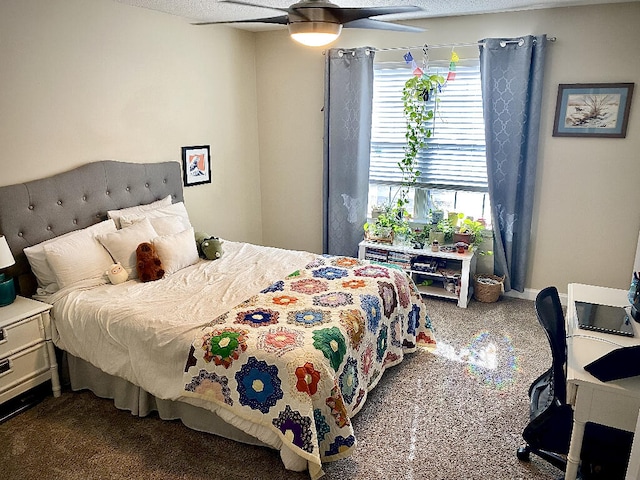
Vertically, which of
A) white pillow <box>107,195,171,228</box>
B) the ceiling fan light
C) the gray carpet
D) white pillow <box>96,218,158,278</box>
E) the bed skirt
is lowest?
the gray carpet

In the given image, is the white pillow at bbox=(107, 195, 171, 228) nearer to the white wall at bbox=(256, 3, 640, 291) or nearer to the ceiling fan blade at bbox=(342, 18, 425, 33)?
the white wall at bbox=(256, 3, 640, 291)

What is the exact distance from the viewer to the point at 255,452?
2389 mm

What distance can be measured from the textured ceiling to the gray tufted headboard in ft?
3.88

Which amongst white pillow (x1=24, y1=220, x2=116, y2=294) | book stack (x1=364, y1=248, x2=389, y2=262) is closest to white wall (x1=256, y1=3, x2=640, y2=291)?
book stack (x1=364, y1=248, x2=389, y2=262)

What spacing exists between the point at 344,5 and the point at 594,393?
117 inches

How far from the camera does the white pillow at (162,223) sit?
3.38m

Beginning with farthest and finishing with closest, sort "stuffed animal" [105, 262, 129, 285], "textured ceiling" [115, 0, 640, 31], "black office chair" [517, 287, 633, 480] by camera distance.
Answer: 1. "textured ceiling" [115, 0, 640, 31]
2. "stuffed animal" [105, 262, 129, 285]
3. "black office chair" [517, 287, 633, 480]

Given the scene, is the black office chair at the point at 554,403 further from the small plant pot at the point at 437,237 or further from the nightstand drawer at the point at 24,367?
the nightstand drawer at the point at 24,367

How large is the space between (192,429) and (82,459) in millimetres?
535

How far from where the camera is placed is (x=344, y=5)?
3449 mm

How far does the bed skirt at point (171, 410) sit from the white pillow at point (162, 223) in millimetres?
976

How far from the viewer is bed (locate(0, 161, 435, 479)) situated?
220cm

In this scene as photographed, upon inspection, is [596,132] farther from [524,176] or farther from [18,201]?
[18,201]

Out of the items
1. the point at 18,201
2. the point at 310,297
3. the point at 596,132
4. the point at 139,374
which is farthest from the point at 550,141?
the point at 18,201
